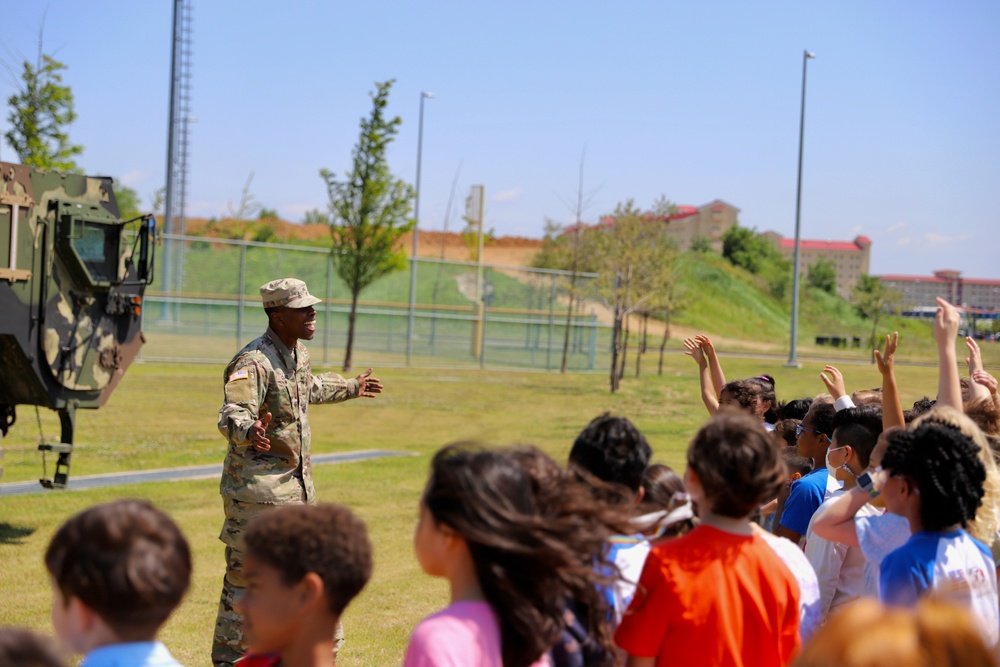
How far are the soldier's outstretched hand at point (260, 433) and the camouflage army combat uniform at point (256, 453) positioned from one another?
0.06m

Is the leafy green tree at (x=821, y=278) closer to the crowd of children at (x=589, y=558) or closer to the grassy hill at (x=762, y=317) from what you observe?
the grassy hill at (x=762, y=317)

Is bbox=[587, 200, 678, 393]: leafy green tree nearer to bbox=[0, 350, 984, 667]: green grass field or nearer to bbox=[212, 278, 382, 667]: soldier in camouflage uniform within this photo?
bbox=[0, 350, 984, 667]: green grass field

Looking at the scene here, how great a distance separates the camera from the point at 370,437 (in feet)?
52.3

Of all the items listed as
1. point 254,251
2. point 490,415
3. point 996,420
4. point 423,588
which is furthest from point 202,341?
point 996,420

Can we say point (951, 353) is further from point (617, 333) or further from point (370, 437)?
point (617, 333)

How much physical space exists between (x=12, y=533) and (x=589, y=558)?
7866mm

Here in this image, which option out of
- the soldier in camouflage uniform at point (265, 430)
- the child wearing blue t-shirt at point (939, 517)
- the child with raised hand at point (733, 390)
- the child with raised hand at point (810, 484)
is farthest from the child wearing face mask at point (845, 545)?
the soldier in camouflage uniform at point (265, 430)

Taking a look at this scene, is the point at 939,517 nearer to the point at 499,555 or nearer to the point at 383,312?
the point at 499,555

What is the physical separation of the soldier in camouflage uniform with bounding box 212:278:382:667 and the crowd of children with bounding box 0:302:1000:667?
2.38 m

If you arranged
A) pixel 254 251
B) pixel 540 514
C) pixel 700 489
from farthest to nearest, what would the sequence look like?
pixel 254 251
pixel 700 489
pixel 540 514

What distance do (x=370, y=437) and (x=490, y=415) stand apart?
12.0 ft

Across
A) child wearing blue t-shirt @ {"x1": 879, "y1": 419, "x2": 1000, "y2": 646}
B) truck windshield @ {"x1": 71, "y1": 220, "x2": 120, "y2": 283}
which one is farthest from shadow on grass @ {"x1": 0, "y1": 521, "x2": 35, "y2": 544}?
child wearing blue t-shirt @ {"x1": 879, "y1": 419, "x2": 1000, "y2": 646}

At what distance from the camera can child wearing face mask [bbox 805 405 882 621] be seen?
412cm

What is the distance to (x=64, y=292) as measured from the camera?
367 inches
